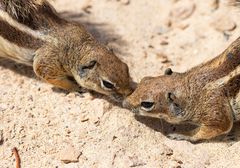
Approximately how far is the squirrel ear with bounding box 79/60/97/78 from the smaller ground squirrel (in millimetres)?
683

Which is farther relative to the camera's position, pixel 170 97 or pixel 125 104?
pixel 125 104

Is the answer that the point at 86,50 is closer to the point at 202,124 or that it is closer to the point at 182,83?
the point at 182,83

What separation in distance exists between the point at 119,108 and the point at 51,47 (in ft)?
3.97

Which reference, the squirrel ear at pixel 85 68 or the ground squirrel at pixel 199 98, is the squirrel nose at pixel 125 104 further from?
the squirrel ear at pixel 85 68

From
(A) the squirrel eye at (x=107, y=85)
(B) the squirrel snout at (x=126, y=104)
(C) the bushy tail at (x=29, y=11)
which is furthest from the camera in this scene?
(C) the bushy tail at (x=29, y=11)

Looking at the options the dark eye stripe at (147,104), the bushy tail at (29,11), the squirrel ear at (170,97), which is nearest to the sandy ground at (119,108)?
the dark eye stripe at (147,104)

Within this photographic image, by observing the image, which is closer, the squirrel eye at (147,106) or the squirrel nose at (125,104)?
the squirrel eye at (147,106)

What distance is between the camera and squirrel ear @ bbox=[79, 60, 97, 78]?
676cm

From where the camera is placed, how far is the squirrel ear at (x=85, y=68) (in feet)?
22.2

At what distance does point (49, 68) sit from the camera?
22.9ft

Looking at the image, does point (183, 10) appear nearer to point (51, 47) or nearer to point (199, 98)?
point (199, 98)

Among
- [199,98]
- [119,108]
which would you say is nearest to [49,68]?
[119,108]

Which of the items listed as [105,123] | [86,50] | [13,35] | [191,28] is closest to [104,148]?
[105,123]

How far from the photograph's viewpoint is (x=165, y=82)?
252 inches
